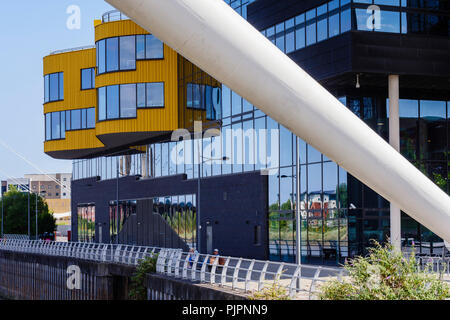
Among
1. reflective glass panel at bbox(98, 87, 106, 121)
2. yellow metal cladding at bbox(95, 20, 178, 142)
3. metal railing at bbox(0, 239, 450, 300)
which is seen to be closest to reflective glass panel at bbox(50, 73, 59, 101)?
reflective glass panel at bbox(98, 87, 106, 121)

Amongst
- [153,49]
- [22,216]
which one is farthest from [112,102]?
[22,216]

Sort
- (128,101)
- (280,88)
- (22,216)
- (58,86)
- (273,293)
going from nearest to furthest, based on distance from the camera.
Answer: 1. (280,88)
2. (273,293)
3. (128,101)
4. (58,86)
5. (22,216)

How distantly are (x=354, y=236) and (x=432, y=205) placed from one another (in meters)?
26.7

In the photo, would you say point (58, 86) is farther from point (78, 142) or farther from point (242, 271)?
point (242, 271)

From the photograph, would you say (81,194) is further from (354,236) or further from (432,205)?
(432,205)

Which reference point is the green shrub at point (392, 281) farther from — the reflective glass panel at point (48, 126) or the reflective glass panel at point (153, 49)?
the reflective glass panel at point (48, 126)

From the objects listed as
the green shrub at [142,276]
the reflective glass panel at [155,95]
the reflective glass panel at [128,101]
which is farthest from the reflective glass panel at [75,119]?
the green shrub at [142,276]

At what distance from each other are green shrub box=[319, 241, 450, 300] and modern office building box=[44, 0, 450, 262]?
9481 millimetres

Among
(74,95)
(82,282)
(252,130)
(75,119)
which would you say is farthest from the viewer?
(74,95)

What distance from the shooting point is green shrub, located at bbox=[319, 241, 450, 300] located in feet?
49.8

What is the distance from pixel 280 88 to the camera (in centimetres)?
991

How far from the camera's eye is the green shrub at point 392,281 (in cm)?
1519

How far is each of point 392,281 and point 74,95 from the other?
54.6 metres

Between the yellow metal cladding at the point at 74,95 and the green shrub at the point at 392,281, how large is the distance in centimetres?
5081
